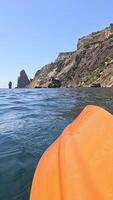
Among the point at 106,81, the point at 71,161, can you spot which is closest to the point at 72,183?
the point at 71,161

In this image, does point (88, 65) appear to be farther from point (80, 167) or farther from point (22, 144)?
point (80, 167)

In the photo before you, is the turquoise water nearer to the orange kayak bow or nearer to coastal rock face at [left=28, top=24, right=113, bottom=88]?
the orange kayak bow

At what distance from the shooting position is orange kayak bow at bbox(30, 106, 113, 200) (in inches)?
136

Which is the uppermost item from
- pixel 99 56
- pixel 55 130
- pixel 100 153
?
pixel 99 56

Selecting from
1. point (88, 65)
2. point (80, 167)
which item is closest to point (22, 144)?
point (80, 167)

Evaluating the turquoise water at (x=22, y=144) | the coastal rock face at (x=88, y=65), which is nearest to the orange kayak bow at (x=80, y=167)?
the turquoise water at (x=22, y=144)

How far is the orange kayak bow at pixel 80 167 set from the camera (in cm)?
345

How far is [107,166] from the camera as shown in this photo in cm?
381

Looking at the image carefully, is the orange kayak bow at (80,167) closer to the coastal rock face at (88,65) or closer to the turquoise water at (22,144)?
the turquoise water at (22,144)

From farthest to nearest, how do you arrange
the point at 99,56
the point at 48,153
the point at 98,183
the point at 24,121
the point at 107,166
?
the point at 99,56
the point at 24,121
the point at 48,153
the point at 107,166
the point at 98,183

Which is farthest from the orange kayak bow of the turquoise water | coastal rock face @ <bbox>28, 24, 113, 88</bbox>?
coastal rock face @ <bbox>28, 24, 113, 88</bbox>

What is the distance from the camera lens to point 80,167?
392cm

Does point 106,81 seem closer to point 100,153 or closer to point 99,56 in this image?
point 99,56

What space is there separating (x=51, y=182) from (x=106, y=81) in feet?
242
